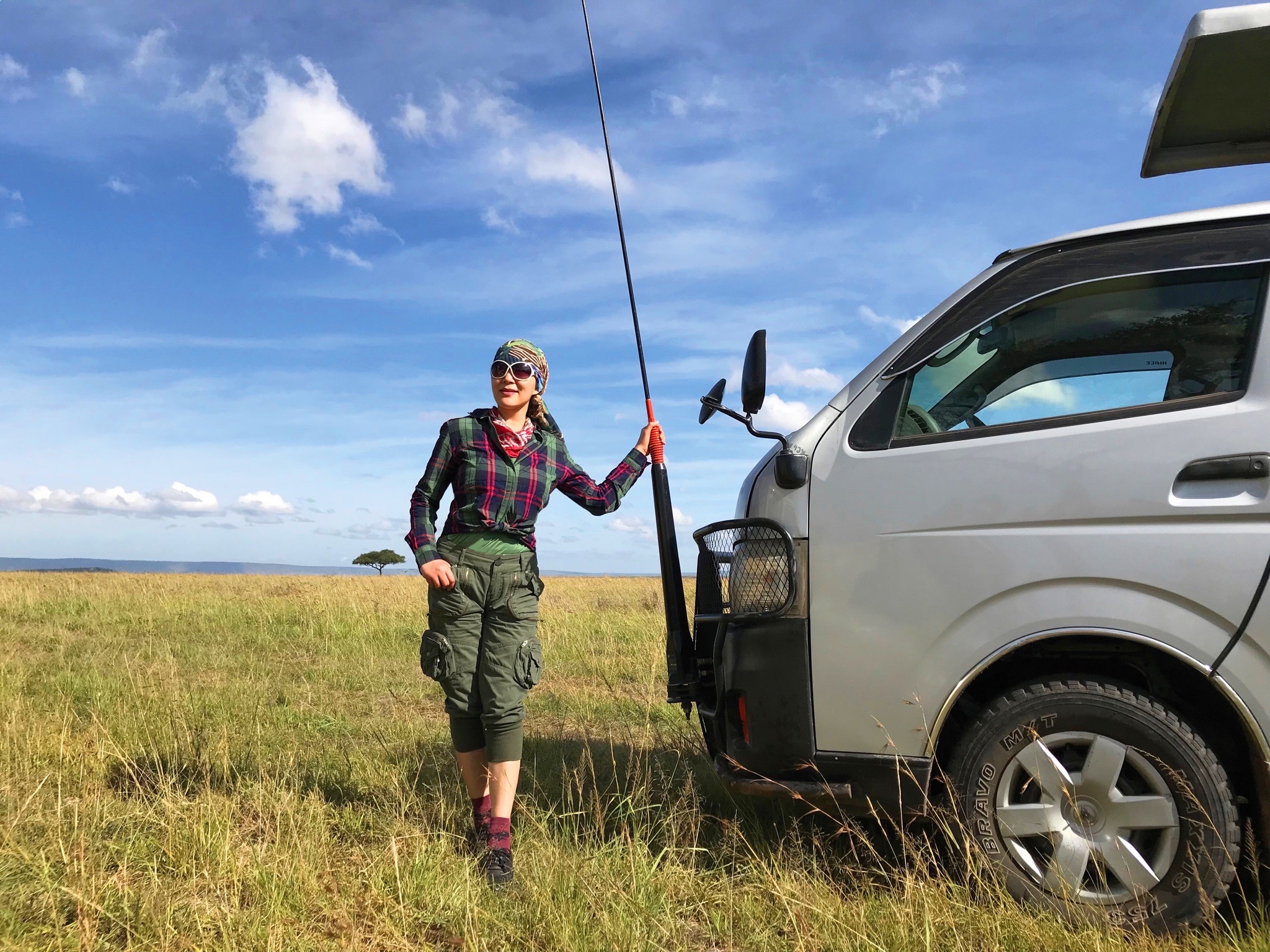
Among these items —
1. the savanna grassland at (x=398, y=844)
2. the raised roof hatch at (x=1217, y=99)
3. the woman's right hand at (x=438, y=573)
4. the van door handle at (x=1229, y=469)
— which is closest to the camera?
the van door handle at (x=1229, y=469)

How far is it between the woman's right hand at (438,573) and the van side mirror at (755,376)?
4.29 feet

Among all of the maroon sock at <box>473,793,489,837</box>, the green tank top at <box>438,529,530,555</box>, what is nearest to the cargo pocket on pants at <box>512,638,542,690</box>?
the green tank top at <box>438,529,530,555</box>

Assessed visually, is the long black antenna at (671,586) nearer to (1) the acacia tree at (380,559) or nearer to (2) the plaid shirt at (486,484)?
(2) the plaid shirt at (486,484)

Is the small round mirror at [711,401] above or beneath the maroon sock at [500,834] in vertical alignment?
above

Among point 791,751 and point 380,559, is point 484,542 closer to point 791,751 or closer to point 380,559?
point 791,751

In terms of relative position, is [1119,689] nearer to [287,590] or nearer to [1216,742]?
[1216,742]

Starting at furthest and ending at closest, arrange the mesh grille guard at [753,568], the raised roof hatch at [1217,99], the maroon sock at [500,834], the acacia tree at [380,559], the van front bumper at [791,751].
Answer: the acacia tree at [380,559], the maroon sock at [500,834], the raised roof hatch at [1217,99], the mesh grille guard at [753,568], the van front bumper at [791,751]

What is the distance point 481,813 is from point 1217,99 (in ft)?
13.4

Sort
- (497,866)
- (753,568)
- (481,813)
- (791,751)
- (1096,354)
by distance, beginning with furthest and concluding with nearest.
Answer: (481,813)
(497,866)
(1096,354)
(753,568)
(791,751)

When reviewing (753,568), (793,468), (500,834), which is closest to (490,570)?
(500,834)

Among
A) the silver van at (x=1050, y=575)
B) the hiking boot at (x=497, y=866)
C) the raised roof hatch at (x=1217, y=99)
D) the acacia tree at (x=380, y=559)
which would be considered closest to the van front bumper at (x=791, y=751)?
the silver van at (x=1050, y=575)

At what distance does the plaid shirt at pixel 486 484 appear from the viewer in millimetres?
3680

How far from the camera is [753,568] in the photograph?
3.11 metres

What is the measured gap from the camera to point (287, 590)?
1686 cm
